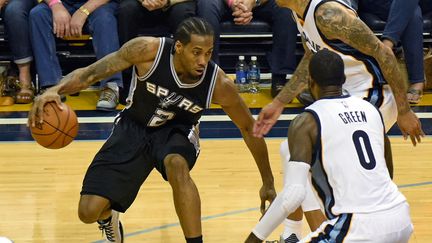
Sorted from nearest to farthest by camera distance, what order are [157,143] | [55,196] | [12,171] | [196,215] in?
[196,215] → [157,143] → [55,196] → [12,171]

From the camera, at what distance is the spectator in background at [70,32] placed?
8.96 m

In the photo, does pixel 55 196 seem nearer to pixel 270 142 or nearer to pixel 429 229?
pixel 270 142

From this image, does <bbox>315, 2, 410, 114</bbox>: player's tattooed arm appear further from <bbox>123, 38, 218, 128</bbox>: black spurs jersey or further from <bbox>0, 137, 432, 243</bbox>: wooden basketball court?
<bbox>0, 137, 432, 243</bbox>: wooden basketball court

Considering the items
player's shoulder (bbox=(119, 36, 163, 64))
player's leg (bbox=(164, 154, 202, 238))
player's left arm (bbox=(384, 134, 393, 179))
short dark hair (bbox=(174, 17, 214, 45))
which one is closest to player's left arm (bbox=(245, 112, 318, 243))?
player's left arm (bbox=(384, 134, 393, 179))

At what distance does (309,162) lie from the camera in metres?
4.09

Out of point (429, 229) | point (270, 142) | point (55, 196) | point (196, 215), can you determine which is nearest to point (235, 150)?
point (270, 142)

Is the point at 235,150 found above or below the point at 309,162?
below

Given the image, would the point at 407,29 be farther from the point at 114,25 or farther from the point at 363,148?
the point at 363,148

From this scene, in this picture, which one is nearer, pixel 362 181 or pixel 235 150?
pixel 362 181

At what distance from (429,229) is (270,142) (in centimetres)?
233

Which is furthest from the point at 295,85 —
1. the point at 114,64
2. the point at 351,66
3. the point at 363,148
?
the point at 363,148

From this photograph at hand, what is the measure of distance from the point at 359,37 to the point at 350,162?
1170 millimetres

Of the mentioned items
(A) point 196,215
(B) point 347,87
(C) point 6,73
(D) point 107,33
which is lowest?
(C) point 6,73

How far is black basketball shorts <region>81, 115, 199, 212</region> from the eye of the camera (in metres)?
5.41
